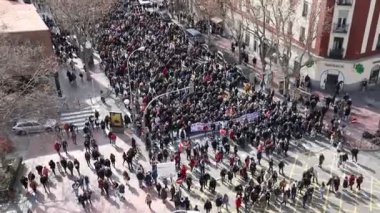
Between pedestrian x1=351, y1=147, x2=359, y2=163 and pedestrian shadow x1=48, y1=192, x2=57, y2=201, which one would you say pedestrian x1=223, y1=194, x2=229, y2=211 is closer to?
pedestrian x1=351, y1=147, x2=359, y2=163

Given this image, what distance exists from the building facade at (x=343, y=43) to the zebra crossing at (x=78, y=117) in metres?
17.0

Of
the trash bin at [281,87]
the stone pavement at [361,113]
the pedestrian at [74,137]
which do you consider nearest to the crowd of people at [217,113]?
the stone pavement at [361,113]

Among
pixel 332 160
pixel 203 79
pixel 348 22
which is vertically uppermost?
pixel 348 22

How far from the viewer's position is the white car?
36.3 m

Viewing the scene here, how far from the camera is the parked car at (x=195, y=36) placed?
53181mm

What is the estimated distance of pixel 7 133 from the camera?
35812 millimetres

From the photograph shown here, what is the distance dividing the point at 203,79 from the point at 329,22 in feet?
39.4

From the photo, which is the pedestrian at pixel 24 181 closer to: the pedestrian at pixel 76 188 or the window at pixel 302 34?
the pedestrian at pixel 76 188

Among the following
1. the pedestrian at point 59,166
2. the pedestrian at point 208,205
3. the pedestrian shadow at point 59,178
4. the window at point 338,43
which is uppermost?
the window at point 338,43

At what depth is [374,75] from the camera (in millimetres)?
44469

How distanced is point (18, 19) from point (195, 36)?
1983cm

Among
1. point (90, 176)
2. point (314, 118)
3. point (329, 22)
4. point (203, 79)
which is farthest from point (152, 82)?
point (329, 22)

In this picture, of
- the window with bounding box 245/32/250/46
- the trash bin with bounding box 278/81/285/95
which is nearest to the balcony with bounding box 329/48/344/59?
the trash bin with bounding box 278/81/285/95

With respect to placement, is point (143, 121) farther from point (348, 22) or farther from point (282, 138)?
point (348, 22)
